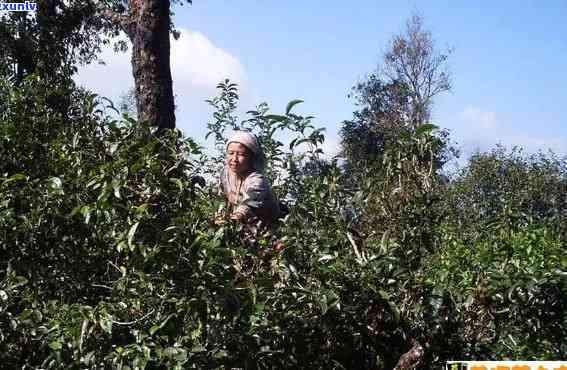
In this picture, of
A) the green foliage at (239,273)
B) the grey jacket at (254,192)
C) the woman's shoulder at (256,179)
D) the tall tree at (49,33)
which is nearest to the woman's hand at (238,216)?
the green foliage at (239,273)

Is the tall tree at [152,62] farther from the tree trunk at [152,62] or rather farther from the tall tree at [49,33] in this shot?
the tall tree at [49,33]

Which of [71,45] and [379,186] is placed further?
[71,45]

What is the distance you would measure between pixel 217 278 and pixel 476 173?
47.0 ft

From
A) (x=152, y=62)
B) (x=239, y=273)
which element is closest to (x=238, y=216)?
(x=239, y=273)

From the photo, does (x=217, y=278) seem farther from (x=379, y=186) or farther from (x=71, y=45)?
(x=71, y=45)

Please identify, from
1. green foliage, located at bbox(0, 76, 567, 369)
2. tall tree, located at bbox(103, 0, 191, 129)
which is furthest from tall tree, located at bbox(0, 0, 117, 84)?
green foliage, located at bbox(0, 76, 567, 369)

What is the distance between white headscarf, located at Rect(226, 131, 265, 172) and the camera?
4.44 m

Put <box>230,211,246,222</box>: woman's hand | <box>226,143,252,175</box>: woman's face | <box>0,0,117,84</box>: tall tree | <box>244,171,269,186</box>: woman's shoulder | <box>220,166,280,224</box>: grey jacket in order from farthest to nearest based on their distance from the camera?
<box>0,0,117,84</box>: tall tree → <box>226,143,252,175</box>: woman's face → <box>244,171,269,186</box>: woman's shoulder → <box>220,166,280,224</box>: grey jacket → <box>230,211,246,222</box>: woman's hand

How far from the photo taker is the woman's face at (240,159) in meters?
4.45

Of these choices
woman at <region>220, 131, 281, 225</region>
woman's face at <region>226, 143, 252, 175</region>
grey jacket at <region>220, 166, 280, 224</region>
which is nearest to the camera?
grey jacket at <region>220, 166, 280, 224</region>

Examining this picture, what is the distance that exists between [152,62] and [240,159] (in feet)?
7.51

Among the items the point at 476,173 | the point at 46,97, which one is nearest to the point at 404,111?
the point at 476,173

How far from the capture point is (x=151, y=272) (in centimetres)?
294

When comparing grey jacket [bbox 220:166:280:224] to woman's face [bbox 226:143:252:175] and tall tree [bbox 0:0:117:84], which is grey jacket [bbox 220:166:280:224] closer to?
woman's face [bbox 226:143:252:175]
